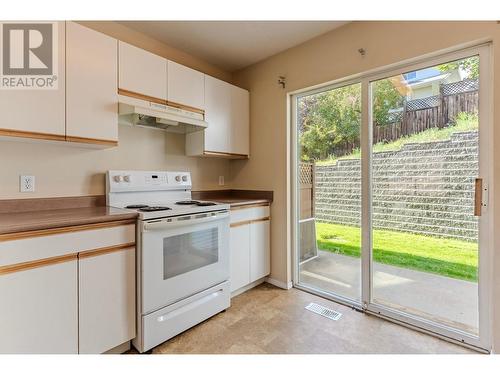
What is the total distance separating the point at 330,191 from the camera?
2486 millimetres

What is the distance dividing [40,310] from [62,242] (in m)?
0.36

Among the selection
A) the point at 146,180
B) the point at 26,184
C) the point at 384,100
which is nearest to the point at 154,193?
the point at 146,180

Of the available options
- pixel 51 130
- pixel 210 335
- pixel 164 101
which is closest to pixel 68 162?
pixel 51 130

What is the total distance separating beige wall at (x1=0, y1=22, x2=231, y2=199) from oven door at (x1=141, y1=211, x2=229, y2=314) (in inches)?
31.0

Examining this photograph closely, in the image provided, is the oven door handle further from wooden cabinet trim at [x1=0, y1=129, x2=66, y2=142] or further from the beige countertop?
wooden cabinet trim at [x1=0, y1=129, x2=66, y2=142]

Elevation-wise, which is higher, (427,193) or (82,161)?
(82,161)

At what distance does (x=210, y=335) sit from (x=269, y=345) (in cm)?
44

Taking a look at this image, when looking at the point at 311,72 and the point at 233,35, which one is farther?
the point at 311,72

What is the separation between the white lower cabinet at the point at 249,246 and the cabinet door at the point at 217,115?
0.73 metres

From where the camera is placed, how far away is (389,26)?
1973 mm

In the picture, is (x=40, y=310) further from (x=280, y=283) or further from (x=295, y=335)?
(x=280, y=283)

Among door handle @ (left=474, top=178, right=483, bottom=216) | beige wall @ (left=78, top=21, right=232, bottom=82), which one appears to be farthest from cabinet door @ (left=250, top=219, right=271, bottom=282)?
beige wall @ (left=78, top=21, right=232, bottom=82)

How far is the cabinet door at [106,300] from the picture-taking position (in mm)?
1454

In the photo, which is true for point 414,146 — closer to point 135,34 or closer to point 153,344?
point 153,344
